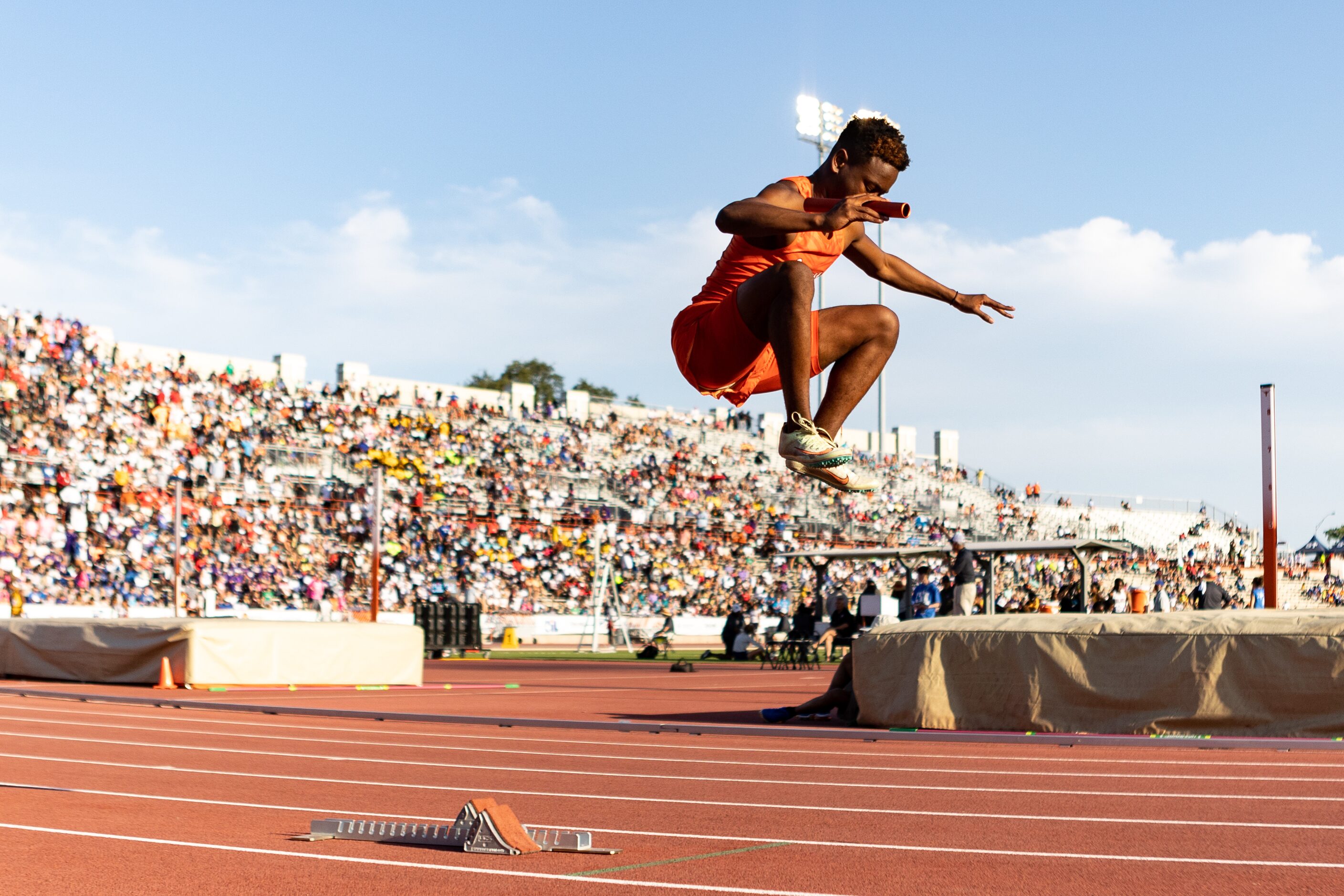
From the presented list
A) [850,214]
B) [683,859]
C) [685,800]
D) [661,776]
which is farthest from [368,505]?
[850,214]

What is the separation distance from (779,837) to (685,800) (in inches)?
54.8

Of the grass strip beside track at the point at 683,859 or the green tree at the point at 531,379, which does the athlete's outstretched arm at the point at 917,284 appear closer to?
the grass strip beside track at the point at 683,859

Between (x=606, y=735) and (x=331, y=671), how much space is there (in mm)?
7659

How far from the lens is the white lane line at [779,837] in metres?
6.03

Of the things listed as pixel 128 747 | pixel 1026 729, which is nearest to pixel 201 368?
pixel 128 747

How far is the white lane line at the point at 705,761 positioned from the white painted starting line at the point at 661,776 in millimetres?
71

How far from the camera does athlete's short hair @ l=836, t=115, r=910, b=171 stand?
133 inches

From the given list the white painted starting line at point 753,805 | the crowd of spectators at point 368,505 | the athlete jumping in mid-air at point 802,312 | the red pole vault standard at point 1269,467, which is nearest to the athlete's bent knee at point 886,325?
the athlete jumping in mid-air at point 802,312

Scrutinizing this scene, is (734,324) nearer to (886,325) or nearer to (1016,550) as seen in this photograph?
(886,325)

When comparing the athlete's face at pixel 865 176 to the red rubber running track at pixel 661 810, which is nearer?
the athlete's face at pixel 865 176

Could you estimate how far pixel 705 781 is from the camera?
8.19 meters

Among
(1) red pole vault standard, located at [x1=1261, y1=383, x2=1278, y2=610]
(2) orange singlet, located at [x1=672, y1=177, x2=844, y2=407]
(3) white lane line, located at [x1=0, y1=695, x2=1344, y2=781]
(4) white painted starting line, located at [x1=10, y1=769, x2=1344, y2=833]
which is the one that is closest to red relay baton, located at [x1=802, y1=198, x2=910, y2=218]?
(2) orange singlet, located at [x1=672, y1=177, x2=844, y2=407]

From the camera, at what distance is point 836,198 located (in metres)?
3.36

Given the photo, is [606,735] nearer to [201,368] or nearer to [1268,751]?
[1268,751]
